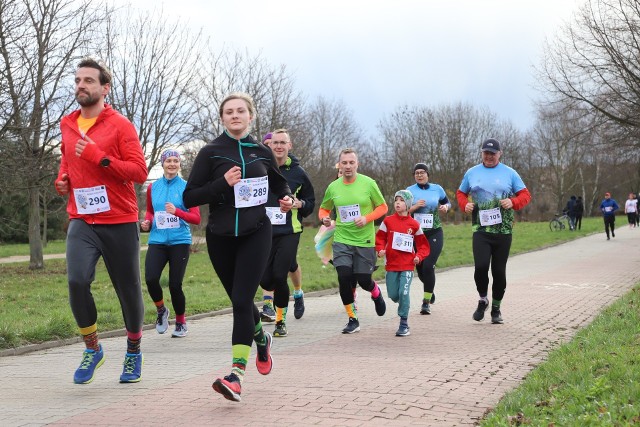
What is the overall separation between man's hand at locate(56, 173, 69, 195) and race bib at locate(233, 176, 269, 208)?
1.42 metres

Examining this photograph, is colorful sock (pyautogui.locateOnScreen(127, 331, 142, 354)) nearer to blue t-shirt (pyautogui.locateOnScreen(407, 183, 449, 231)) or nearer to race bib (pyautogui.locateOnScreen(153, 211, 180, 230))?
race bib (pyautogui.locateOnScreen(153, 211, 180, 230))

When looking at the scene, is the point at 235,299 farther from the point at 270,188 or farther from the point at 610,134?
the point at 610,134

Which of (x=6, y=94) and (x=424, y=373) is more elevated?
(x=6, y=94)

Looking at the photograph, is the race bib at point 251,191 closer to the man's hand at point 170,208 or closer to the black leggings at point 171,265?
the man's hand at point 170,208

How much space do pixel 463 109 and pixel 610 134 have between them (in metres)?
41.2

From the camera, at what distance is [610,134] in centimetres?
2889

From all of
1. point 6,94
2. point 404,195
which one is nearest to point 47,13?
point 6,94

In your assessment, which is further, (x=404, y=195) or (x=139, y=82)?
(x=139, y=82)

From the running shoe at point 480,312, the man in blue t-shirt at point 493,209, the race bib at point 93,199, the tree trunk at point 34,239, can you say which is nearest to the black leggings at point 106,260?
the race bib at point 93,199

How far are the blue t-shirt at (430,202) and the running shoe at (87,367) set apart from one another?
6259 millimetres

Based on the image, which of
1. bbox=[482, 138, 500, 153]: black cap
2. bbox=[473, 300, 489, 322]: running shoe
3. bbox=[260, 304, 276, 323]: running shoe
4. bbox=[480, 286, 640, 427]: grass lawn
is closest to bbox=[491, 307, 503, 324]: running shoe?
bbox=[473, 300, 489, 322]: running shoe

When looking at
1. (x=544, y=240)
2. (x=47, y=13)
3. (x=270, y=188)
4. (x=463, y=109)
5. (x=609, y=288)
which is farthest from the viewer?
(x=463, y=109)

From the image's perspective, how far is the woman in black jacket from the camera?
5363mm

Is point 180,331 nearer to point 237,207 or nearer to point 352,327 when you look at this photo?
point 352,327
